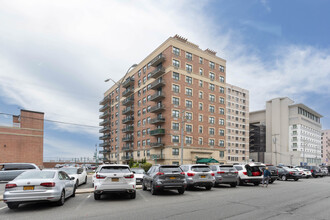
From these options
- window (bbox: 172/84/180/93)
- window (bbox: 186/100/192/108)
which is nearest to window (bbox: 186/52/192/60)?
window (bbox: 172/84/180/93)

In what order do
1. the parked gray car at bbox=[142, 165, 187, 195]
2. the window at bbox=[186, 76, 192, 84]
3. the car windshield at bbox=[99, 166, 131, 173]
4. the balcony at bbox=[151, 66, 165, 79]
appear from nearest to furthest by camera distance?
the car windshield at bbox=[99, 166, 131, 173] < the parked gray car at bbox=[142, 165, 187, 195] < the balcony at bbox=[151, 66, 165, 79] < the window at bbox=[186, 76, 192, 84]

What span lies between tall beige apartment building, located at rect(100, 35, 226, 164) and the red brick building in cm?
2059

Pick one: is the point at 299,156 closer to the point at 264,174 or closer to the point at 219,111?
the point at 219,111

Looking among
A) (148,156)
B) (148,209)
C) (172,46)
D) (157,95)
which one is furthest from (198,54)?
(148,209)

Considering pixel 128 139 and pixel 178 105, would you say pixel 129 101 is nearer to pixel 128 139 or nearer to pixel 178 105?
pixel 128 139

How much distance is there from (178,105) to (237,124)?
2111 inches

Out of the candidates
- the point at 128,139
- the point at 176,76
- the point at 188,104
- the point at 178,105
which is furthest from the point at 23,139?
the point at 188,104

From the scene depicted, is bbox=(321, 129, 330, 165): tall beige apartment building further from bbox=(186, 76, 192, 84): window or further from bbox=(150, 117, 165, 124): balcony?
bbox=(150, 117, 165, 124): balcony

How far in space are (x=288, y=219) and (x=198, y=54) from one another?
5183 centimetres

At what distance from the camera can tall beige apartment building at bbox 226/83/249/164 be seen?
95062mm

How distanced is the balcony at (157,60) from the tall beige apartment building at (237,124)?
48503 millimetres

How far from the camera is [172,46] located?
5253 centimetres

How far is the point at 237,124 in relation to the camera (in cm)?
9994

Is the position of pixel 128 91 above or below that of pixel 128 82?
below
